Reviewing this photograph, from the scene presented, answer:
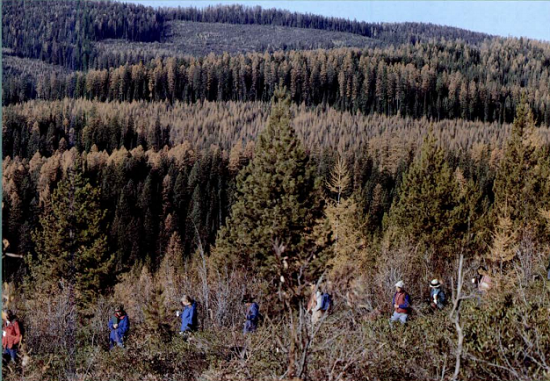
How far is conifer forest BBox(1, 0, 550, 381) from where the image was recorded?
10469 mm

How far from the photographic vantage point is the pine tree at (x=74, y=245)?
129 ft

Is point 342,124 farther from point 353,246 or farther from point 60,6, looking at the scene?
point 353,246

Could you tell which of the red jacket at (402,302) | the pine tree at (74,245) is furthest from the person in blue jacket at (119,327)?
the pine tree at (74,245)

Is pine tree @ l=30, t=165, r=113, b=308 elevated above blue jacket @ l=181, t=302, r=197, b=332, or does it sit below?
below

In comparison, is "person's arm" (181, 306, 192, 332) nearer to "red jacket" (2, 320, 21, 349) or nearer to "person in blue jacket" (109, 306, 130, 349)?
"person in blue jacket" (109, 306, 130, 349)

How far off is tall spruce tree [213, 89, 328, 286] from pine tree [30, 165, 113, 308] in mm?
7746

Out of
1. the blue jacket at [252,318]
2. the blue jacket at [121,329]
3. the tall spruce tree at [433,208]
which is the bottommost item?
the tall spruce tree at [433,208]

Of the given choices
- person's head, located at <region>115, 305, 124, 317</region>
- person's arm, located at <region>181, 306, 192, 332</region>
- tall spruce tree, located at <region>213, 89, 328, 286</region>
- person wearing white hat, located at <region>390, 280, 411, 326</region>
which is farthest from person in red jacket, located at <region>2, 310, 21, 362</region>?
tall spruce tree, located at <region>213, 89, 328, 286</region>

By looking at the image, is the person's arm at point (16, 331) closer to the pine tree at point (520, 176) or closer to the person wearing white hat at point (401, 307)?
the person wearing white hat at point (401, 307)

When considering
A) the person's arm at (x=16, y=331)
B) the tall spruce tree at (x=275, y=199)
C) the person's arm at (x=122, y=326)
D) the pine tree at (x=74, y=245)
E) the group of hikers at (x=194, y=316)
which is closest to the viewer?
the person's arm at (x=16, y=331)

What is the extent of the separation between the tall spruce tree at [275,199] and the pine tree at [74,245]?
25.4 ft

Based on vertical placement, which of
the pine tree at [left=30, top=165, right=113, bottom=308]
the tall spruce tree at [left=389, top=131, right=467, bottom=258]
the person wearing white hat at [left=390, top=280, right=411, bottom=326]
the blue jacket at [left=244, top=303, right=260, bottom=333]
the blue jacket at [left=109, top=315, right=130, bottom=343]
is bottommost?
the pine tree at [left=30, top=165, right=113, bottom=308]

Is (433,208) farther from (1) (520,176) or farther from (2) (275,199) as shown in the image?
(2) (275,199)

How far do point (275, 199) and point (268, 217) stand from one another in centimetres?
136
